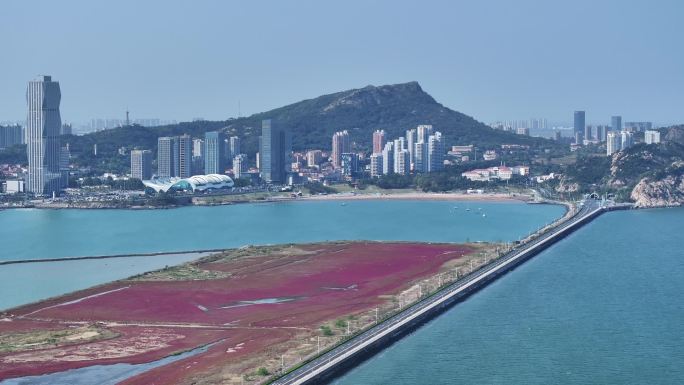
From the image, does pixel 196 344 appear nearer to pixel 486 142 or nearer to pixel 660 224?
pixel 660 224

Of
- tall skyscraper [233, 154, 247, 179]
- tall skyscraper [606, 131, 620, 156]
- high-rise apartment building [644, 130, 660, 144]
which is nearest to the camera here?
tall skyscraper [233, 154, 247, 179]

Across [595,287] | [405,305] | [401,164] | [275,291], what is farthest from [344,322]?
[401,164]

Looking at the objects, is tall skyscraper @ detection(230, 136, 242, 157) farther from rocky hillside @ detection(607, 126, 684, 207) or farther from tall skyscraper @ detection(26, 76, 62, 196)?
rocky hillside @ detection(607, 126, 684, 207)

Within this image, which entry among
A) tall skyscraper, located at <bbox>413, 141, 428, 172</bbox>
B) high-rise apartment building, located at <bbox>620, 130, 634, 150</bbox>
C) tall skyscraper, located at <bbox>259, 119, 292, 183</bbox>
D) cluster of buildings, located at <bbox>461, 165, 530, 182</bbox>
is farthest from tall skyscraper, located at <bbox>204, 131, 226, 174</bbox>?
high-rise apartment building, located at <bbox>620, 130, 634, 150</bbox>

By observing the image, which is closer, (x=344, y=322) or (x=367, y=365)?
(x=367, y=365)

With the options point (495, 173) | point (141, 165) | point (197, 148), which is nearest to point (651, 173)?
point (495, 173)

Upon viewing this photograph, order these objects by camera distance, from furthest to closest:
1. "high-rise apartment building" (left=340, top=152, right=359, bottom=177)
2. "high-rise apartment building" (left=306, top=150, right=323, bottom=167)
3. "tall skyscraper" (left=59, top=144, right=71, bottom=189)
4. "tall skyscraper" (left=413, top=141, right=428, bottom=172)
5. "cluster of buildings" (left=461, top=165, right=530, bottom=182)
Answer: "high-rise apartment building" (left=306, top=150, right=323, bottom=167)
"tall skyscraper" (left=413, top=141, right=428, bottom=172)
"high-rise apartment building" (left=340, top=152, right=359, bottom=177)
"cluster of buildings" (left=461, top=165, right=530, bottom=182)
"tall skyscraper" (left=59, top=144, right=71, bottom=189)

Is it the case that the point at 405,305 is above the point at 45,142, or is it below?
below
